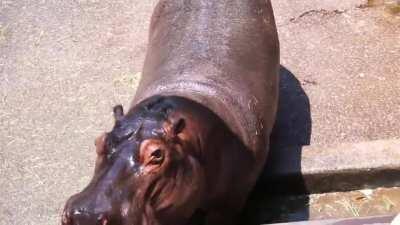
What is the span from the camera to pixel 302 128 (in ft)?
15.5

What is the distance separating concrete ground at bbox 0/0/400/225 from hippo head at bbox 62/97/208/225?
1.72 metres

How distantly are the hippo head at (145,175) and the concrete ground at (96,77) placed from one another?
5.64 ft

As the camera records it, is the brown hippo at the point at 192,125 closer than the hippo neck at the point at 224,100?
Yes

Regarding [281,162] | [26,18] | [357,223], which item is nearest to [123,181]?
[357,223]

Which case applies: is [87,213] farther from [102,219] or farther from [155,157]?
[155,157]

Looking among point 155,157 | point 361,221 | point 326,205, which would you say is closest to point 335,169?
point 326,205

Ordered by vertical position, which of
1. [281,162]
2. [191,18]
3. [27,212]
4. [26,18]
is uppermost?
[191,18]

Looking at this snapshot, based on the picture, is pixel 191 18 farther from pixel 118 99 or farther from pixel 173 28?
pixel 118 99

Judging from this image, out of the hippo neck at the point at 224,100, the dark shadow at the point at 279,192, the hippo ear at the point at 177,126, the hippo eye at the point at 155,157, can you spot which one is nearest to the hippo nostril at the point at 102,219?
the hippo eye at the point at 155,157

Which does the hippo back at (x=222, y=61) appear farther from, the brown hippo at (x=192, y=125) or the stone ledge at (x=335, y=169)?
the stone ledge at (x=335, y=169)

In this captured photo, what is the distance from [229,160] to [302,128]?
146 cm

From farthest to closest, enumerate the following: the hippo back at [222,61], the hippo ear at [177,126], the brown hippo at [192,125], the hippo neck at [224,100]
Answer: the hippo back at [222,61]
the hippo neck at [224,100]
the hippo ear at [177,126]
the brown hippo at [192,125]

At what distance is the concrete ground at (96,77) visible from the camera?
4.72 meters

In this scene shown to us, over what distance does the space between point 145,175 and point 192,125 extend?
381mm
